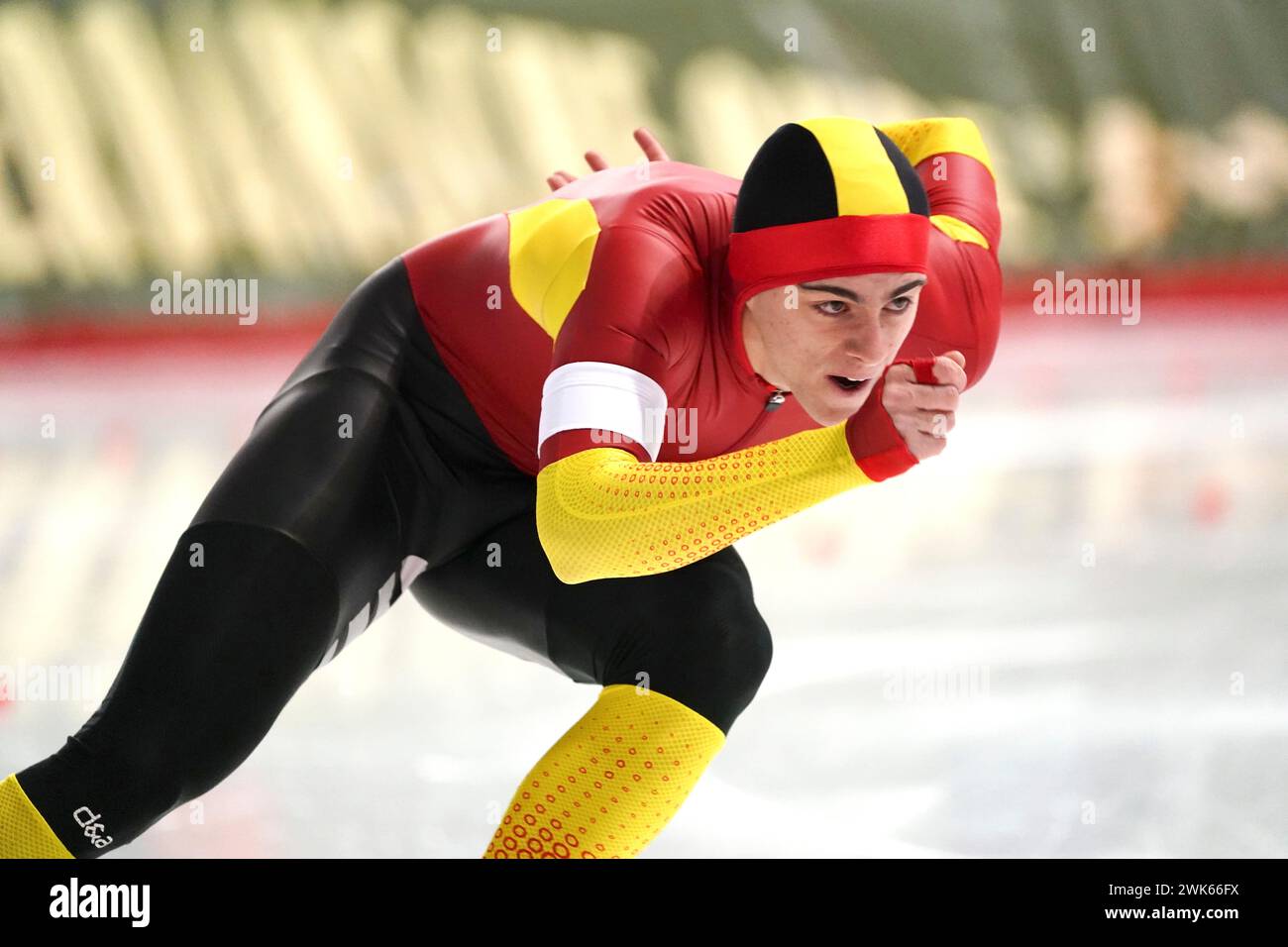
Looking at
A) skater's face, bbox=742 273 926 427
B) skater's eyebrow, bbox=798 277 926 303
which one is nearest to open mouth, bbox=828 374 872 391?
skater's face, bbox=742 273 926 427

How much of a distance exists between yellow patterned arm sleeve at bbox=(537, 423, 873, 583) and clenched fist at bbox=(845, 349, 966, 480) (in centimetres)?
3

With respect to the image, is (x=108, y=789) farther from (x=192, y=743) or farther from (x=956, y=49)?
(x=956, y=49)

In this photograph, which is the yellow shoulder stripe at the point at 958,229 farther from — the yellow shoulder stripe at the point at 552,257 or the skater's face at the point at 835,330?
the yellow shoulder stripe at the point at 552,257

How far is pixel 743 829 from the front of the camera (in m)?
2.39

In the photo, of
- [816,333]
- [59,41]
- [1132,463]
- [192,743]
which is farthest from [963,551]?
[59,41]

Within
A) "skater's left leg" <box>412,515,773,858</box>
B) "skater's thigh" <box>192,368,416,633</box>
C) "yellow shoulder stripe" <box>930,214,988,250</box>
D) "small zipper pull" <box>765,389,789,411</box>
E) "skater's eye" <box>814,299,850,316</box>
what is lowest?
"skater's left leg" <box>412,515,773,858</box>

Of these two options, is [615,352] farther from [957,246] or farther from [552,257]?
[957,246]

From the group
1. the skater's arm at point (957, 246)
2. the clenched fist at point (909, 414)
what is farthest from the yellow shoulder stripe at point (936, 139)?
the clenched fist at point (909, 414)

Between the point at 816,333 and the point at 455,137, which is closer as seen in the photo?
the point at 816,333

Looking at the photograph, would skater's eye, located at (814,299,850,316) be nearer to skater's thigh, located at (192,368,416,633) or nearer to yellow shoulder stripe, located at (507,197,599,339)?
yellow shoulder stripe, located at (507,197,599,339)

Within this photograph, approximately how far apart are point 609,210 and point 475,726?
112cm

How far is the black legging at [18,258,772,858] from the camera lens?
1763 millimetres

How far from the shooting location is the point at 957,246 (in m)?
2.10

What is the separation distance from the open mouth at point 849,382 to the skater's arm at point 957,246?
19 centimetres
